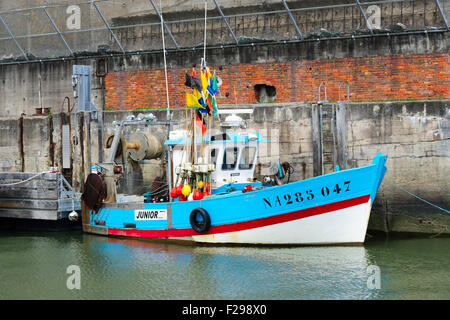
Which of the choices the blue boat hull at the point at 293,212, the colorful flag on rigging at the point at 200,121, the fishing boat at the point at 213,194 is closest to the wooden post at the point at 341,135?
the fishing boat at the point at 213,194

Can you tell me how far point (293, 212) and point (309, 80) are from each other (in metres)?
5.66

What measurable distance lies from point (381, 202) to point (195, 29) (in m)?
7.87

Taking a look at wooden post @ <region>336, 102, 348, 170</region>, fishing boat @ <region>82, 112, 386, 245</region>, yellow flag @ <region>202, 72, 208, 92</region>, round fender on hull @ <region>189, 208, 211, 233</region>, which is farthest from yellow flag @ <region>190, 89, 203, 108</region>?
wooden post @ <region>336, 102, 348, 170</region>

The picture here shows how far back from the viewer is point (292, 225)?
14070 mm

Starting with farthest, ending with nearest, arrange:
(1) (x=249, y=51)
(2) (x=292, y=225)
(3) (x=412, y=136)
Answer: (1) (x=249, y=51), (3) (x=412, y=136), (2) (x=292, y=225)

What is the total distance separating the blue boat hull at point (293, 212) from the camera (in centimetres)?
1377

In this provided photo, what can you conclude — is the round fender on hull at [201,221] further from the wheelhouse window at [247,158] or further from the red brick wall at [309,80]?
the red brick wall at [309,80]

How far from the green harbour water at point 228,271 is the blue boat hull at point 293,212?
267mm

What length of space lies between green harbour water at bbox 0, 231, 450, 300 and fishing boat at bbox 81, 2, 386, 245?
0.38m

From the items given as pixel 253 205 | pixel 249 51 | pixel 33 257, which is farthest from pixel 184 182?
pixel 249 51

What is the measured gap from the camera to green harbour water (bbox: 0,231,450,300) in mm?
11227

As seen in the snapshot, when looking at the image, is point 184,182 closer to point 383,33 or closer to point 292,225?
point 292,225

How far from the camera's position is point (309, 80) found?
18.5 metres
